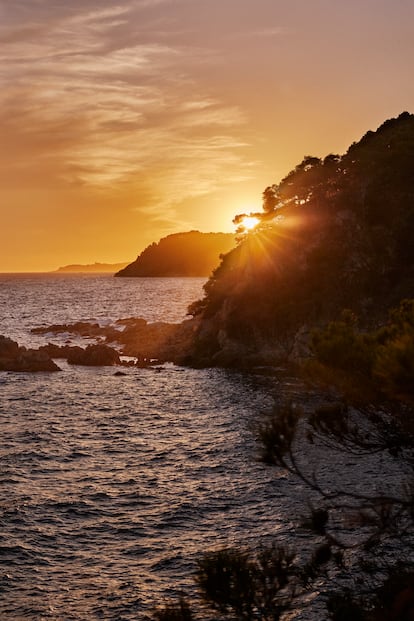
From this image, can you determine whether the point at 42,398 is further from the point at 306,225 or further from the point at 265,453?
the point at 265,453

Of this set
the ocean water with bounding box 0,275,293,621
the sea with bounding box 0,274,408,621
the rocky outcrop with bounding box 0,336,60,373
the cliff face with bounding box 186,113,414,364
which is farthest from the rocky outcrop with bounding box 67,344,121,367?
the sea with bounding box 0,274,408,621

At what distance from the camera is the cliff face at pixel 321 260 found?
7438 centimetres

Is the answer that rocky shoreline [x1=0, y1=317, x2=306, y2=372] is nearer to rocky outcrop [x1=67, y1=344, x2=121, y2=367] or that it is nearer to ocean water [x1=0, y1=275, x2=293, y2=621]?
rocky outcrop [x1=67, y1=344, x2=121, y2=367]

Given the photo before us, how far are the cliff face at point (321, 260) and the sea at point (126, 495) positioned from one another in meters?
16.1

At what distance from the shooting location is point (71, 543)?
88.9ft

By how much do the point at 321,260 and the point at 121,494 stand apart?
51326 millimetres

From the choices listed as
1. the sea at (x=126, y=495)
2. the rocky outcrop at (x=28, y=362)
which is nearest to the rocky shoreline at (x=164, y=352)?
the rocky outcrop at (x=28, y=362)

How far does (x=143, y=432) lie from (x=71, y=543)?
19.1 metres

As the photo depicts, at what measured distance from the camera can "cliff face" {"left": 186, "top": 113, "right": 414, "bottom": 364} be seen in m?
74.4

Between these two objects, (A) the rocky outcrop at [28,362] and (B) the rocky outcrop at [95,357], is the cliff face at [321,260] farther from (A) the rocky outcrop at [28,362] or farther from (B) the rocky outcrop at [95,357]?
(A) the rocky outcrop at [28,362]

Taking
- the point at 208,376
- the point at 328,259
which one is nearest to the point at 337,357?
the point at 208,376

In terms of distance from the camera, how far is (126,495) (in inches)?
1296

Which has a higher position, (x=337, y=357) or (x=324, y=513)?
(x=337, y=357)

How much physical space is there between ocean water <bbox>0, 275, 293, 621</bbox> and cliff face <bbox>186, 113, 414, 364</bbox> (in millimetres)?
15952
